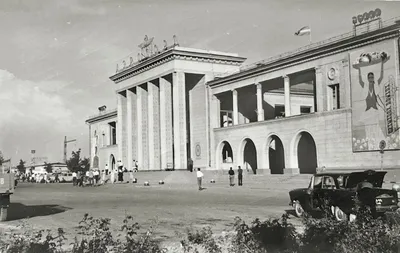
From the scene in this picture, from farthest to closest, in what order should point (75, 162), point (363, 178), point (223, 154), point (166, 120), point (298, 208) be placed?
point (75, 162)
point (166, 120)
point (223, 154)
point (298, 208)
point (363, 178)

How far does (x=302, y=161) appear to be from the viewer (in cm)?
4131

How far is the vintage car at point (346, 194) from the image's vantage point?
1069 centimetres

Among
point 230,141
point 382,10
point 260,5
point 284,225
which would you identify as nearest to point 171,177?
point 230,141

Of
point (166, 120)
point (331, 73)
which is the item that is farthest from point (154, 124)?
point (331, 73)

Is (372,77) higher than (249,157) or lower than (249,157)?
higher

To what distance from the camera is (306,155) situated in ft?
135

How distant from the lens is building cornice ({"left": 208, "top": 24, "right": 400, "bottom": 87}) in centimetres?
2901

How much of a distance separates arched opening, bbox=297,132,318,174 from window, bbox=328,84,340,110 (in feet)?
19.5

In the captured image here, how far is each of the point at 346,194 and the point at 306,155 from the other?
30.6m

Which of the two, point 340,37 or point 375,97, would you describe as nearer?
point 375,97

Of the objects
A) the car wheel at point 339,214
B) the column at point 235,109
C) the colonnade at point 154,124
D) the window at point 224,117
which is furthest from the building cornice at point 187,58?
the car wheel at point 339,214

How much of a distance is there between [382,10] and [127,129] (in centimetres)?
3932

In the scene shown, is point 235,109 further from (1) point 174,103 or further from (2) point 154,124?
(2) point 154,124

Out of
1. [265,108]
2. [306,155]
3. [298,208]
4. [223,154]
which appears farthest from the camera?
[265,108]
